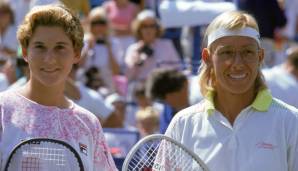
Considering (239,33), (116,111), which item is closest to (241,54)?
(239,33)

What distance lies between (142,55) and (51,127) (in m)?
6.33

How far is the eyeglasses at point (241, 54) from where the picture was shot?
4.73 meters

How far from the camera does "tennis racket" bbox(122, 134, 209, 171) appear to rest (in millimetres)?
4495

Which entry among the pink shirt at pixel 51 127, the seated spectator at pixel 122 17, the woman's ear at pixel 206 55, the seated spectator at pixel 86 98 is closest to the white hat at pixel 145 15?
the seated spectator at pixel 122 17

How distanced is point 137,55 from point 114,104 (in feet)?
3.00

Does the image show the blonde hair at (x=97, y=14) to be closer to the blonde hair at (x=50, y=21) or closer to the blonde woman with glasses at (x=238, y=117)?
the blonde woman with glasses at (x=238, y=117)

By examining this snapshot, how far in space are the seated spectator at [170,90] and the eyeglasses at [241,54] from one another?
11.3 ft

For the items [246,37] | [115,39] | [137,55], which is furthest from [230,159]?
[115,39]

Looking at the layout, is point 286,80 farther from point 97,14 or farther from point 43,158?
point 43,158

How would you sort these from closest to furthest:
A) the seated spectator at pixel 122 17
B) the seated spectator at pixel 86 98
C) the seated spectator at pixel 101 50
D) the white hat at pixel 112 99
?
→ the seated spectator at pixel 86 98 < the white hat at pixel 112 99 < the seated spectator at pixel 101 50 < the seated spectator at pixel 122 17

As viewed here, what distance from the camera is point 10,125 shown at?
4.44 meters

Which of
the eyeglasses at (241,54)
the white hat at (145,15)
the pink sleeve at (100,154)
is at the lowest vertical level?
the white hat at (145,15)

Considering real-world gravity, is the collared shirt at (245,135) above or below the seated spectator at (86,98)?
above

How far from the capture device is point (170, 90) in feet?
27.7
